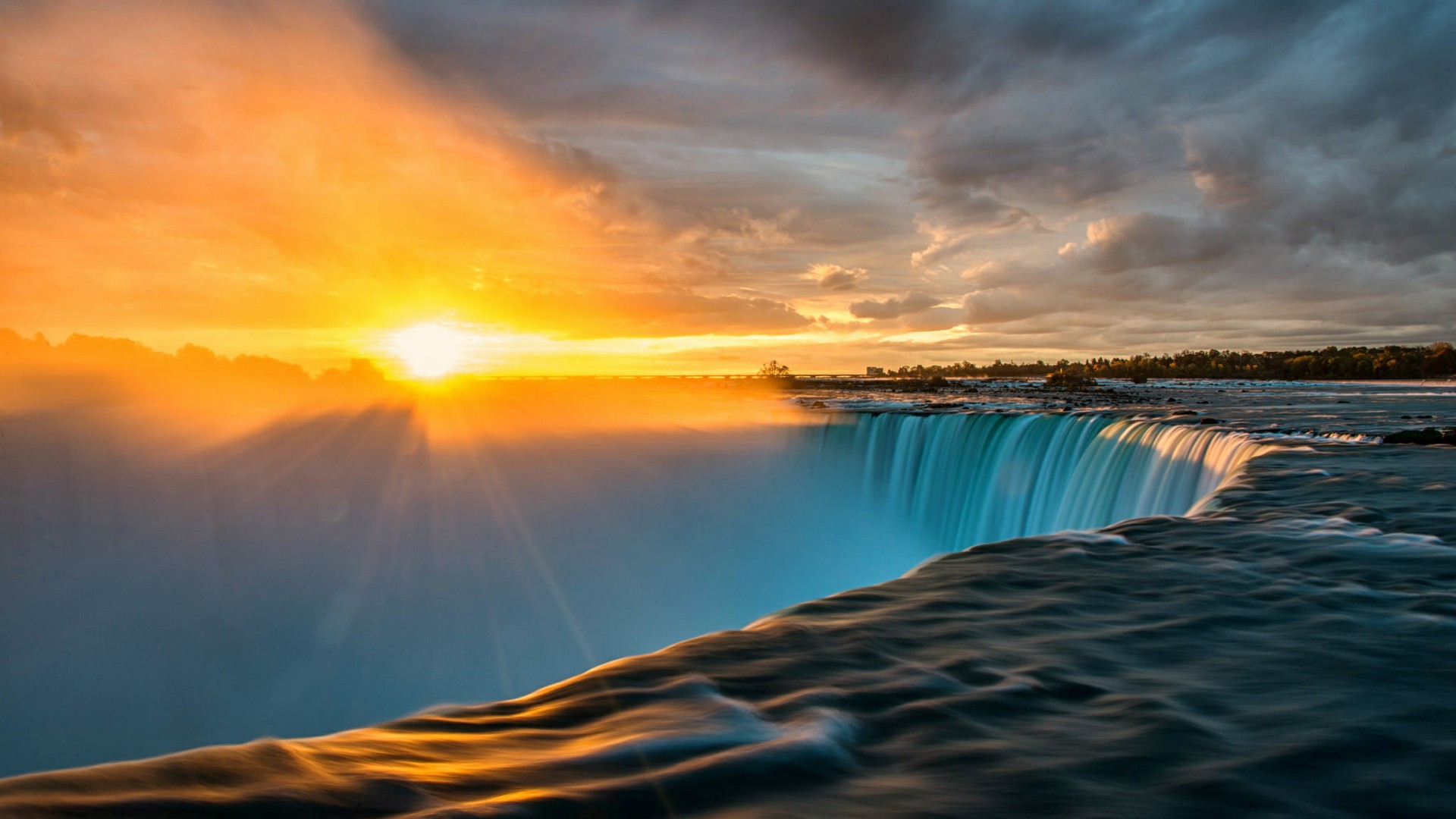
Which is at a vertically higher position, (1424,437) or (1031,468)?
(1424,437)

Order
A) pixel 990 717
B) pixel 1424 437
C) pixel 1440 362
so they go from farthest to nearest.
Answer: pixel 1440 362
pixel 1424 437
pixel 990 717

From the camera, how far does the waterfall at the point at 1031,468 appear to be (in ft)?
50.7

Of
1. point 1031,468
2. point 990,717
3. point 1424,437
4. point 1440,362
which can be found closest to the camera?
point 990,717

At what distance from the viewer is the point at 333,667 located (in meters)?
37.8

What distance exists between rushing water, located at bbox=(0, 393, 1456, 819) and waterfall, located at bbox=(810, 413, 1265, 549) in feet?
16.6

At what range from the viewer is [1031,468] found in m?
22.6

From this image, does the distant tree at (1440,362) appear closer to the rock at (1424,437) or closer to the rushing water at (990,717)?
the rock at (1424,437)

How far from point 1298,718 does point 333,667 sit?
4325cm

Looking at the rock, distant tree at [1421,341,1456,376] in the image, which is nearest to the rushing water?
the rock

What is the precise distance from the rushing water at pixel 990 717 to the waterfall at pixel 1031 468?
5.07 m

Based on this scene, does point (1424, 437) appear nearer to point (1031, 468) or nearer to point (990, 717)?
point (1031, 468)

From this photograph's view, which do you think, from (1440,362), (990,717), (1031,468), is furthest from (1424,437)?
(1440,362)

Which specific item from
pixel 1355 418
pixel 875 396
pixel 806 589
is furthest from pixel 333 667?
pixel 1355 418

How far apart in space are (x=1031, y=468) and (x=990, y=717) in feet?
67.6
